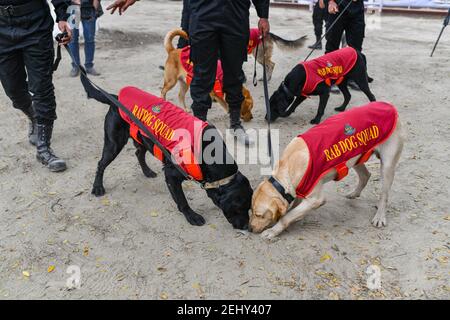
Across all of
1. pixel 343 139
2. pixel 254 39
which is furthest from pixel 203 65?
pixel 254 39

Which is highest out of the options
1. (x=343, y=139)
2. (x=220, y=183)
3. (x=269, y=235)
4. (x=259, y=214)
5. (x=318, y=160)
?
(x=343, y=139)

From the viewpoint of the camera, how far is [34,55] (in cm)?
362

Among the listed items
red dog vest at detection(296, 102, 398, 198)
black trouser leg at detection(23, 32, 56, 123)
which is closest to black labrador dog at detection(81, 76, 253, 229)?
red dog vest at detection(296, 102, 398, 198)

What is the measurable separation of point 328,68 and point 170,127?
9.17 ft

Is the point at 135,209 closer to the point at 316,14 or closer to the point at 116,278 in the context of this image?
the point at 116,278

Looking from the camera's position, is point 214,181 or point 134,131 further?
point 134,131

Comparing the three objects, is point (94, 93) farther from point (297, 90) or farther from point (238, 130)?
point (297, 90)

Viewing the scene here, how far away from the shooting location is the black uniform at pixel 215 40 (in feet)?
12.2

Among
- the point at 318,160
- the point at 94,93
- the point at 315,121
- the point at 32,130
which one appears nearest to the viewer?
the point at 318,160

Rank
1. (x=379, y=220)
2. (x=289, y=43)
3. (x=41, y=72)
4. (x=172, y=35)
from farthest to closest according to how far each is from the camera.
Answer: (x=289, y=43)
(x=172, y=35)
(x=41, y=72)
(x=379, y=220)

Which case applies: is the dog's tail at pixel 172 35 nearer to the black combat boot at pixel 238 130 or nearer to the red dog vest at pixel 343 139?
the black combat boot at pixel 238 130

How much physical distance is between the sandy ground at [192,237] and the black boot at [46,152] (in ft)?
0.26

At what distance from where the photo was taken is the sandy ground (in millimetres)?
2494

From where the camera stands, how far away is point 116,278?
8.41 feet
